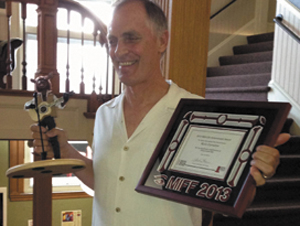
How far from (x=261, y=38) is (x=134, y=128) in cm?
414

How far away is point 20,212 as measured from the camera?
214 inches

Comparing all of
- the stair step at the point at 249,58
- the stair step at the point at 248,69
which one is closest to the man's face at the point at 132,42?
the stair step at the point at 248,69

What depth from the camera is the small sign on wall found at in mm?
5717

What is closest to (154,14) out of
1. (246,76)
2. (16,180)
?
(246,76)

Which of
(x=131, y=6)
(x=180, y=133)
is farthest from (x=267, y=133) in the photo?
(x=131, y=6)

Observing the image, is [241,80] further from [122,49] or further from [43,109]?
[43,109]

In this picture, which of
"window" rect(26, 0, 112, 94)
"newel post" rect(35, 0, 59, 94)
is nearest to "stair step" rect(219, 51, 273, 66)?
"window" rect(26, 0, 112, 94)

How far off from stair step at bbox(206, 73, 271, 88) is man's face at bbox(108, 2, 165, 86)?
296cm

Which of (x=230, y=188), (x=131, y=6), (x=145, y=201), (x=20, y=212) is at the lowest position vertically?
(x=20, y=212)

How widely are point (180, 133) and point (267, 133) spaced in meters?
0.26

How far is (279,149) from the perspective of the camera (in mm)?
2918

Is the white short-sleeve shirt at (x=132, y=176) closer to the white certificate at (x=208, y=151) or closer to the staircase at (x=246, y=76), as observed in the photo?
the white certificate at (x=208, y=151)

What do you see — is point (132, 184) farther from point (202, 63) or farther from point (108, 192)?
point (202, 63)

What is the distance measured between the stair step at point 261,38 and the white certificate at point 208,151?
406 centimetres
